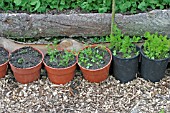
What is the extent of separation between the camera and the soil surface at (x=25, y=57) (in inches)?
148

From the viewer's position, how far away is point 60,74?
3.76 metres

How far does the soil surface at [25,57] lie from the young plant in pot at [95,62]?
1.40 ft

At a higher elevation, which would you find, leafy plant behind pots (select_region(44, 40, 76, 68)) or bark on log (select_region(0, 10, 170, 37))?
bark on log (select_region(0, 10, 170, 37))

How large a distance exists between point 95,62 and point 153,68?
0.56 metres

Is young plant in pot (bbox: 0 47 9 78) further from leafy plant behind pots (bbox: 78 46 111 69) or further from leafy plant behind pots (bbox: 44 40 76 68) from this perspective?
leafy plant behind pots (bbox: 78 46 111 69)

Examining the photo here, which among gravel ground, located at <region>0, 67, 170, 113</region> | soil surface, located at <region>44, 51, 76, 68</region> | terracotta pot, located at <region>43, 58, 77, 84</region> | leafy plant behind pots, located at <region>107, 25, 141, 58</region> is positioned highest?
leafy plant behind pots, located at <region>107, 25, 141, 58</region>

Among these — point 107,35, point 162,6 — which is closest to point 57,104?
point 107,35

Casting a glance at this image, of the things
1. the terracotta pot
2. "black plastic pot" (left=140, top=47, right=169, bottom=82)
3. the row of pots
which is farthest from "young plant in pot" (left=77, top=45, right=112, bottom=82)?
"black plastic pot" (left=140, top=47, right=169, bottom=82)

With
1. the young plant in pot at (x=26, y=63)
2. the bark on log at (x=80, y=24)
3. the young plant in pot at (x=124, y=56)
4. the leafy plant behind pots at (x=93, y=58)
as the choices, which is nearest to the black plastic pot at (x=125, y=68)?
the young plant in pot at (x=124, y=56)

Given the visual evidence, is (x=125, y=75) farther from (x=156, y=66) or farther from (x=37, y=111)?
(x=37, y=111)

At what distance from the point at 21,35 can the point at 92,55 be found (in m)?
0.76

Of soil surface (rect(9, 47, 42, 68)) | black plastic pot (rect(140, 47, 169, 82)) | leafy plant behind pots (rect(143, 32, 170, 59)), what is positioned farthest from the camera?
soil surface (rect(9, 47, 42, 68))

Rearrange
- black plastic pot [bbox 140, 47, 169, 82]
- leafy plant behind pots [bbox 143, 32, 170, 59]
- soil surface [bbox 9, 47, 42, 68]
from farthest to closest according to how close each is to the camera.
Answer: soil surface [bbox 9, 47, 42, 68], black plastic pot [bbox 140, 47, 169, 82], leafy plant behind pots [bbox 143, 32, 170, 59]

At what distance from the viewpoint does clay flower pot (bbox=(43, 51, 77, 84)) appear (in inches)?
146
